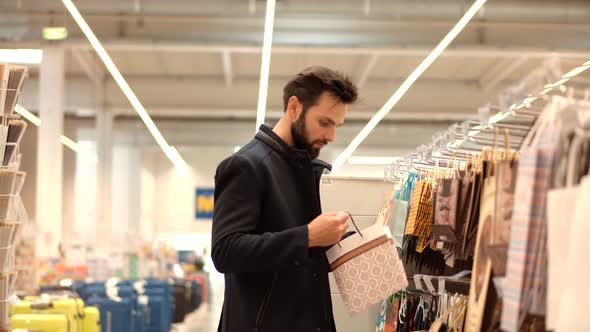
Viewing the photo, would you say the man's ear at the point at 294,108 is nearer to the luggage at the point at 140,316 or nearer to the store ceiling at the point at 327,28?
the luggage at the point at 140,316

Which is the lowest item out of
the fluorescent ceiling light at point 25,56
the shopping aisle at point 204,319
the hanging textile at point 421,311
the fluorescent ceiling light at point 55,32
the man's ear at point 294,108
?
the shopping aisle at point 204,319

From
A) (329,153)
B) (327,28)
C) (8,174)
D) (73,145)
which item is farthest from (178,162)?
(8,174)

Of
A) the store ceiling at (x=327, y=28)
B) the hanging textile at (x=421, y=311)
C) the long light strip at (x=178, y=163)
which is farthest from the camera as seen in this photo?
the long light strip at (x=178, y=163)

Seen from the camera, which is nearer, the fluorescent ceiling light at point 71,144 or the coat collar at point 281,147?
the coat collar at point 281,147

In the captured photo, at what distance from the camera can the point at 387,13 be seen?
12523 millimetres

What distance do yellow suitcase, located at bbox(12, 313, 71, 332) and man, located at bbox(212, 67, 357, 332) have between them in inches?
192

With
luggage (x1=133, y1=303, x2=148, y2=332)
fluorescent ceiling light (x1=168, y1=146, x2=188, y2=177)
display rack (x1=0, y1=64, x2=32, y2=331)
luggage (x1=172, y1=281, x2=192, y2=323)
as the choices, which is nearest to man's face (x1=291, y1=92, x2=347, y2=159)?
display rack (x1=0, y1=64, x2=32, y2=331)

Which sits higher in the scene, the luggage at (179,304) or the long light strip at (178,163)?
the long light strip at (178,163)

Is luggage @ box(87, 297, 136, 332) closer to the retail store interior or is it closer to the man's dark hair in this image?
the retail store interior

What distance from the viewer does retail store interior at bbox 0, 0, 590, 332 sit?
6.68 feet

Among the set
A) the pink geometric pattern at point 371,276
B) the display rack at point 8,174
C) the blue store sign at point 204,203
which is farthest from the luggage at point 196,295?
the pink geometric pattern at point 371,276

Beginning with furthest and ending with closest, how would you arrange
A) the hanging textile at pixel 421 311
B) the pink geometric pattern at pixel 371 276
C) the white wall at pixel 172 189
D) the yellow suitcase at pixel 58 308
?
the white wall at pixel 172 189 → the yellow suitcase at pixel 58 308 → the hanging textile at pixel 421 311 → the pink geometric pattern at pixel 371 276

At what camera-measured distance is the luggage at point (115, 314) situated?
Result: 11.0 metres

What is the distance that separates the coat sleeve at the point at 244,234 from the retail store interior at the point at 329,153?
4cm
